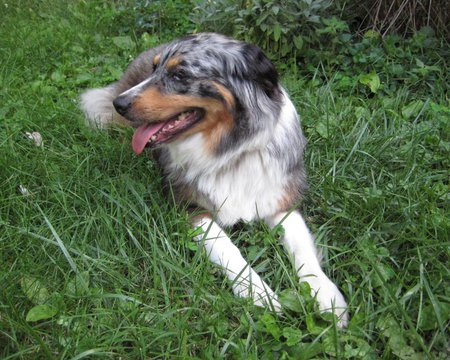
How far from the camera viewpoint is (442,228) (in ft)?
8.11

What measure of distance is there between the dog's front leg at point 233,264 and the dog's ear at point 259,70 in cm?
81

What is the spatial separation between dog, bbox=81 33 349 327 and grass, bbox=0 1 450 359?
0.11 m

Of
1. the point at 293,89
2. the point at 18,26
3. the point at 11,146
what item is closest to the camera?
the point at 11,146

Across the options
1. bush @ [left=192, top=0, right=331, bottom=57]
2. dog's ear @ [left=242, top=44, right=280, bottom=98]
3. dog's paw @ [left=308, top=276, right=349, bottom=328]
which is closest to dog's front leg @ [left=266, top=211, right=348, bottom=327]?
dog's paw @ [left=308, top=276, right=349, bottom=328]

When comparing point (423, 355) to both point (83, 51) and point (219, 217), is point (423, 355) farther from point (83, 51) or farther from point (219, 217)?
point (83, 51)

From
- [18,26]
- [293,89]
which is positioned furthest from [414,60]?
[18,26]

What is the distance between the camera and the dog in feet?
8.33

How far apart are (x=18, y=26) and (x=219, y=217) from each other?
3878 millimetres

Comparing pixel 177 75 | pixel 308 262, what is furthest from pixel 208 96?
pixel 308 262

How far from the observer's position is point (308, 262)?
246cm

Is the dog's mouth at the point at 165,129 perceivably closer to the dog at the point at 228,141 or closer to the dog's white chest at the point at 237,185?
the dog at the point at 228,141

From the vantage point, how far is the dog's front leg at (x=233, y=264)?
2.27 m

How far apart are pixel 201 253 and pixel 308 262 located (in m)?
0.56

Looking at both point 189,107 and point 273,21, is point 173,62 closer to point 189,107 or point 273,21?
point 189,107
